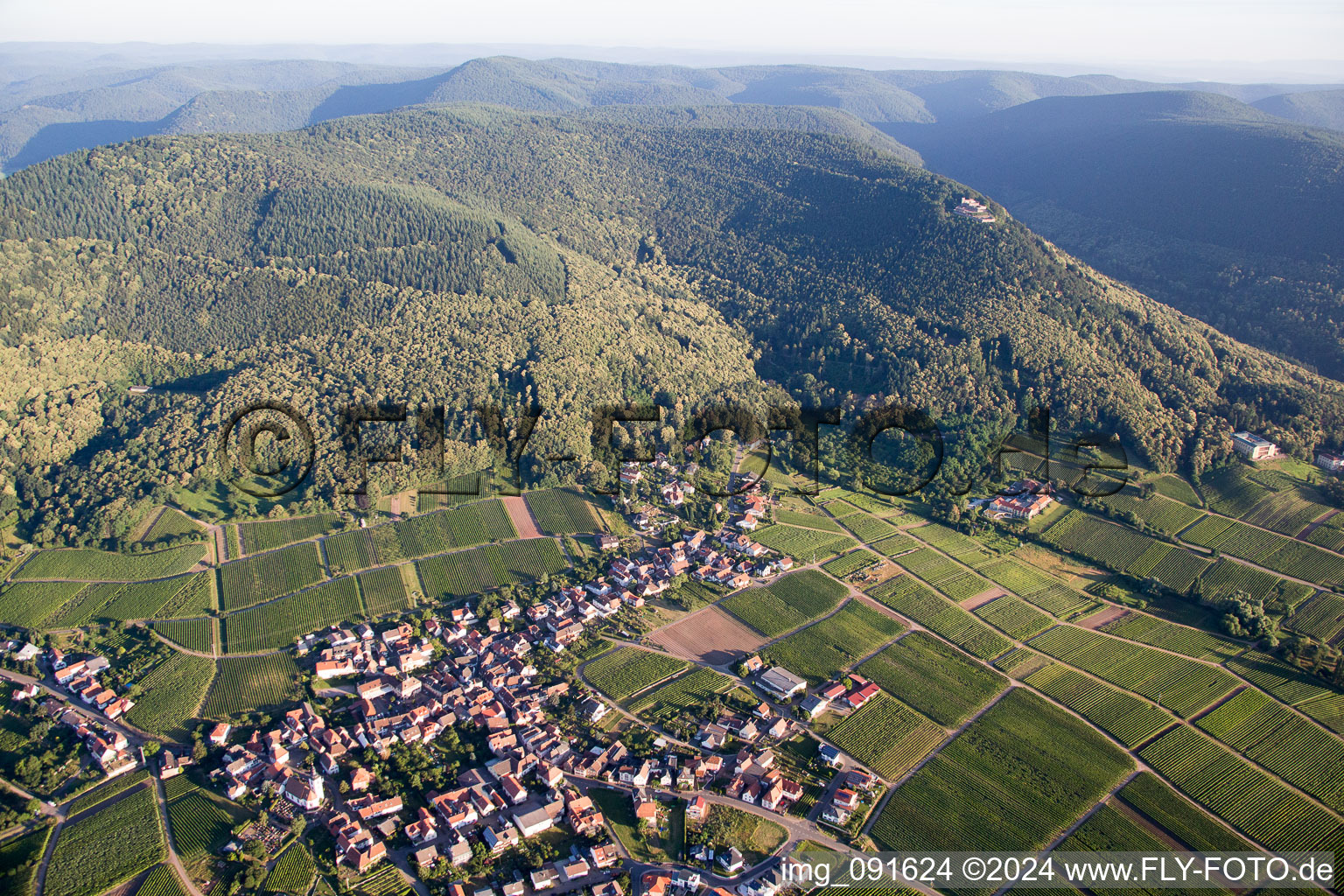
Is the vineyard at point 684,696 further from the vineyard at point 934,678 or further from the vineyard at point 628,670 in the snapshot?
the vineyard at point 934,678

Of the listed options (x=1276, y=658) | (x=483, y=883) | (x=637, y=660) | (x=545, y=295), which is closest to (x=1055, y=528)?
(x=1276, y=658)

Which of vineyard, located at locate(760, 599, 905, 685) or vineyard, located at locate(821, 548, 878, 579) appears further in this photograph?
vineyard, located at locate(821, 548, 878, 579)

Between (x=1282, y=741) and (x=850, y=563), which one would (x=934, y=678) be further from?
(x=1282, y=741)

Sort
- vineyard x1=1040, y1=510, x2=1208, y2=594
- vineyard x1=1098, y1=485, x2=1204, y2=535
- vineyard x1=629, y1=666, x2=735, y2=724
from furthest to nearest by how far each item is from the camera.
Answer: vineyard x1=1098, y1=485, x2=1204, y2=535
vineyard x1=1040, y1=510, x2=1208, y2=594
vineyard x1=629, y1=666, x2=735, y2=724

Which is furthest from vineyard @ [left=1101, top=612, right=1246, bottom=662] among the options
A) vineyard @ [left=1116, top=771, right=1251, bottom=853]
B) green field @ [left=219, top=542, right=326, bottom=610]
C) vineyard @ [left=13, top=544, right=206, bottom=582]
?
vineyard @ [left=13, top=544, right=206, bottom=582]

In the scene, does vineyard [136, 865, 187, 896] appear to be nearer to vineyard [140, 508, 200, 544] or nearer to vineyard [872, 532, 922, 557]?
vineyard [140, 508, 200, 544]

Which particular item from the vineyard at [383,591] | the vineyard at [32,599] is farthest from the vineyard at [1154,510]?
the vineyard at [32,599]

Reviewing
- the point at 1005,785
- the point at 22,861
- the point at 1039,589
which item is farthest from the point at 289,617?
the point at 1039,589
